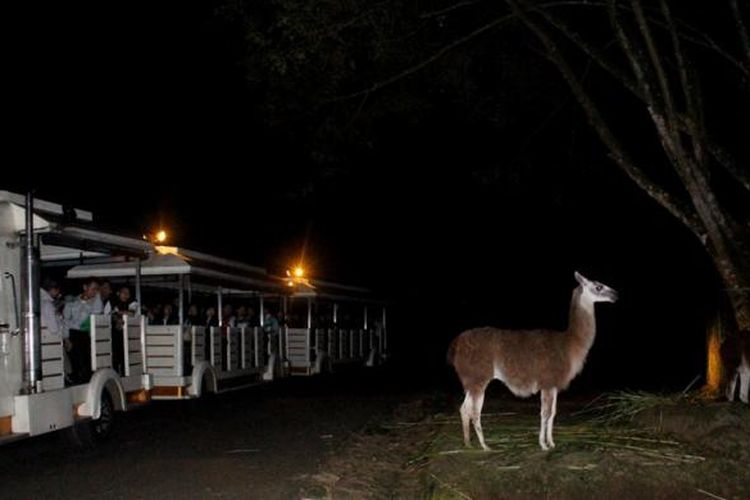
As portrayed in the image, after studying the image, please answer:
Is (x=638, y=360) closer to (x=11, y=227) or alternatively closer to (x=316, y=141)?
(x=316, y=141)

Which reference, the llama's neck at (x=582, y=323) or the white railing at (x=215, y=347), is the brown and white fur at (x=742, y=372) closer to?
the llama's neck at (x=582, y=323)

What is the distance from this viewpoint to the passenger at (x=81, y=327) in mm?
12867

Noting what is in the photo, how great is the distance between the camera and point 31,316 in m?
10.9

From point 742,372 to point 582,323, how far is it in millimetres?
2963

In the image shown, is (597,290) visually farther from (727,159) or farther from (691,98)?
(691,98)

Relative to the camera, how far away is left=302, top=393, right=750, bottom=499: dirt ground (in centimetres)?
900

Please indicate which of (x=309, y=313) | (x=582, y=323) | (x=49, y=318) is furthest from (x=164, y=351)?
(x=309, y=313)

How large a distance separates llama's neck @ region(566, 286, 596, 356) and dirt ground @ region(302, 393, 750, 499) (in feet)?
3.81

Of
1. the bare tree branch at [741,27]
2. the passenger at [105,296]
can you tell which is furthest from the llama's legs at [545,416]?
the passenger at [105,296]

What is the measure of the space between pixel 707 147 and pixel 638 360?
26.3m

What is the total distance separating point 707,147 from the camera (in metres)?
12.7

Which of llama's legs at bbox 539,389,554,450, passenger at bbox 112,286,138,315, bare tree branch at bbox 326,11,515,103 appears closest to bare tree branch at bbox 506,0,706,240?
bare tree branch at bbox 326,11,515,103

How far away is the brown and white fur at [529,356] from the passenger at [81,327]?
17.8 feet

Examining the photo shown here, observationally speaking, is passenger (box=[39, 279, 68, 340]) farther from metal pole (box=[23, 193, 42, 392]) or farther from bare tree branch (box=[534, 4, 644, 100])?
bare tree branch (box=[534, 4, 644, 100])
